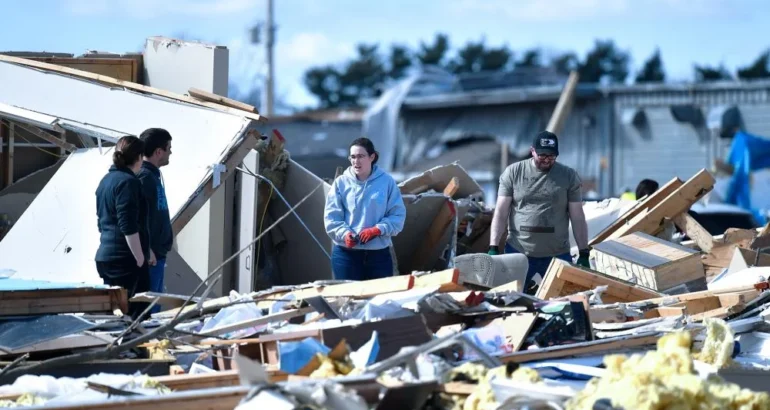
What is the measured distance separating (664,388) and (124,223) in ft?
13.2

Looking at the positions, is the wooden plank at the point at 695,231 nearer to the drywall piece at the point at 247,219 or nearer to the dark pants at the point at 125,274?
the drywall piece at the point at 247,219

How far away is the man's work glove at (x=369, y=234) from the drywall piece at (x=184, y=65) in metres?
2.68

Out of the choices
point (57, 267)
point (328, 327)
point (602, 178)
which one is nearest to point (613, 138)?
point (602, 178)

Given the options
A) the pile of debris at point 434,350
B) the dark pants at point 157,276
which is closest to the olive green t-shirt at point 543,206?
the pile of debris at point 434,350

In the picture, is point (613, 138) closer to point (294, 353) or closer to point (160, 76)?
point (160, 76)

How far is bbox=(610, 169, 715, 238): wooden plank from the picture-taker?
10.1 m

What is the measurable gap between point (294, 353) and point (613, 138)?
30447 mm

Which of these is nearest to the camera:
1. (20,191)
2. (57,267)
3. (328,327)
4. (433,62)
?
(328,327)

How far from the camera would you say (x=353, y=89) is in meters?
67.1

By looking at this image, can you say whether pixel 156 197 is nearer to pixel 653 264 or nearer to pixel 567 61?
pixel 653 264

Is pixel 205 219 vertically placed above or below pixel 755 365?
above

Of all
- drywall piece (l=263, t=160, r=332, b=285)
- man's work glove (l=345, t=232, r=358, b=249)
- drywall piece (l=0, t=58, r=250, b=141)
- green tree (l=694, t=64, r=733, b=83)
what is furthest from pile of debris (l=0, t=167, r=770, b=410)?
green tree (l=694, t=64, r=733, b=83)

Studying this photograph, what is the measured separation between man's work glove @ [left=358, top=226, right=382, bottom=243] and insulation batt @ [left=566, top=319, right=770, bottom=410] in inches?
134

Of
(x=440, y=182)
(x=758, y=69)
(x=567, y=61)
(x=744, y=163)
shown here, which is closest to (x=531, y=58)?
(x=567, y=61)
